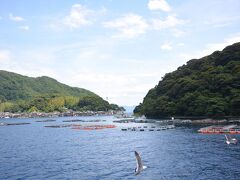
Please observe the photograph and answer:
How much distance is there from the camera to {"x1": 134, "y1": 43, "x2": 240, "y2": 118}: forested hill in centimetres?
13638

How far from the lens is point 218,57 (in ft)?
584

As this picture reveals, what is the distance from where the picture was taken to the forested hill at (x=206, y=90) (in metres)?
136

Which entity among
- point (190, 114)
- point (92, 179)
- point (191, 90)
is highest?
point (191, 90)

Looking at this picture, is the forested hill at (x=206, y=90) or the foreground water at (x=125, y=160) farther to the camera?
the forested hill at (x=206, y=90)

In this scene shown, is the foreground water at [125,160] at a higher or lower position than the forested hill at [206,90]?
Result: lower

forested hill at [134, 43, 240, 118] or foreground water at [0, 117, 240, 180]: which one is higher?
forested hill at [134, 43, 240, 118]

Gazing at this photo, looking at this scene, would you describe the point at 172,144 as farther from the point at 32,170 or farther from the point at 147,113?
the point at 147,113

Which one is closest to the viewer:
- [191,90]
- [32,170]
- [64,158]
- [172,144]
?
[32,170]

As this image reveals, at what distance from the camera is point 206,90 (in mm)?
149625

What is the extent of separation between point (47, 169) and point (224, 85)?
4153 inches

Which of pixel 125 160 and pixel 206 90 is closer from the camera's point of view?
pixel 125 160

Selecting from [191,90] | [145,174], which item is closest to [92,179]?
[145,174]

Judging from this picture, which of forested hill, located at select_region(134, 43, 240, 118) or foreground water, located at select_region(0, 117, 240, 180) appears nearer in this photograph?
foreground water, located at select_region(0, 117, 240, 180)

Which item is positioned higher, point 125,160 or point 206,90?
point 206,90
